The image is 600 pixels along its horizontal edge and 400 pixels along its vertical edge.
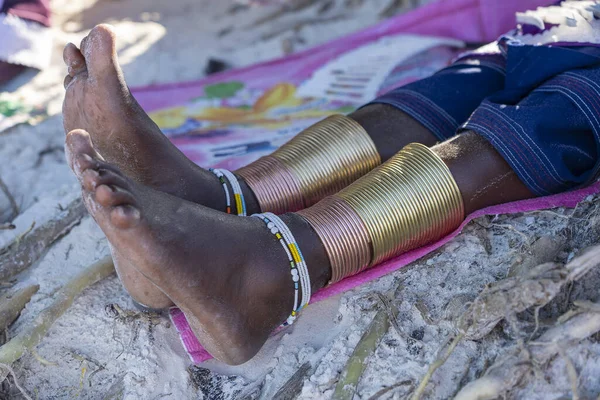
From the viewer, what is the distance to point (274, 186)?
60.9 inches

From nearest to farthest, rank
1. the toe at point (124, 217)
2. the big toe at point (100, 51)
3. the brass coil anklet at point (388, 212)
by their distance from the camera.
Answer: the toe at point (124, 217)
the big toe at point (100, 51)
the brass coil anklet at point (388, 212)

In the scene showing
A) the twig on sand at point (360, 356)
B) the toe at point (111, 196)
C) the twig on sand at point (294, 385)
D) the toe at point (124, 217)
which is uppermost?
the toe at point (111, 196)

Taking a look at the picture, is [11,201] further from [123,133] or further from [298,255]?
[298,255]

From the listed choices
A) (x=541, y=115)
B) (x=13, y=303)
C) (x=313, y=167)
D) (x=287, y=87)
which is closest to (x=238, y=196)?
(x=313, y=167)

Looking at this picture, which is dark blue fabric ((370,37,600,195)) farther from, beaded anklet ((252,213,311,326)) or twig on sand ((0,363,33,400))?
twig on sand ((0,363,33,400))

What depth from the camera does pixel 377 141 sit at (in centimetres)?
162

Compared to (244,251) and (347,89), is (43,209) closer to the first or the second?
(244,251)

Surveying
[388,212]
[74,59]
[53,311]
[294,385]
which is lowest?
[294,385]

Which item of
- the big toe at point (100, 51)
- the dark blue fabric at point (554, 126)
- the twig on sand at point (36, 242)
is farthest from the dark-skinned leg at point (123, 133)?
the dark blue fabric at point (554, 126)

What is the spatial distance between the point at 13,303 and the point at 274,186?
0.62 m

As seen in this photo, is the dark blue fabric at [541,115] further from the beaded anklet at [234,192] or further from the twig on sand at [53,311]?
the twig on sand at [53,311]

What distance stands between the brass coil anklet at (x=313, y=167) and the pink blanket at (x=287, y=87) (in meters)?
0.47

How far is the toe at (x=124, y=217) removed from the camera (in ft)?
3.49

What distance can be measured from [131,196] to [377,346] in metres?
0.54
